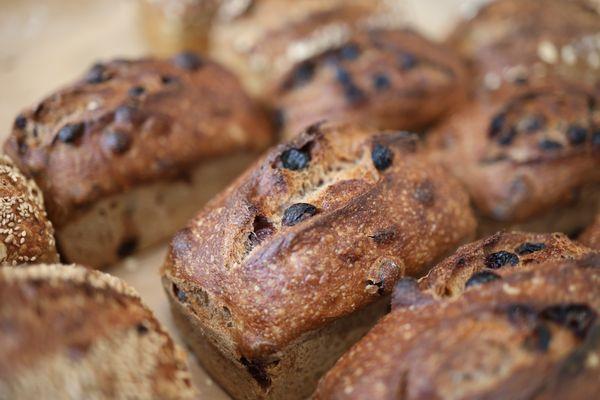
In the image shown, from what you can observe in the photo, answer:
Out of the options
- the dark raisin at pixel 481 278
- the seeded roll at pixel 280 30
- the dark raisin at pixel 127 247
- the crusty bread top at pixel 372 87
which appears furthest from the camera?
the seeded roll at pixel 280 30

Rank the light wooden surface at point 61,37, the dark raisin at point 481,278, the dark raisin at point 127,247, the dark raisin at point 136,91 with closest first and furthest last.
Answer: the dark raisin at point 481,278 → the dark raisin at point 136,91 → the dark raisin at point 127,247 → the light wooden surface at point 61,37

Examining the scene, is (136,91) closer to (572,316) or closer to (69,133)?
(69,133)

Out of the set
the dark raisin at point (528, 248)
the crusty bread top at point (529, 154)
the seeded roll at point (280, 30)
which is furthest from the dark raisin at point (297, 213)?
the seeded roll at point (280, 30)

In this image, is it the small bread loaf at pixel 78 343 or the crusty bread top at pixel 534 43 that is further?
the crusty bread top at pixel 534 43

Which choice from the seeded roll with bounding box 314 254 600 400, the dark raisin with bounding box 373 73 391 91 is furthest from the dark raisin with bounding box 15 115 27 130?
the seeded roll with bounding box 314 254 600 400

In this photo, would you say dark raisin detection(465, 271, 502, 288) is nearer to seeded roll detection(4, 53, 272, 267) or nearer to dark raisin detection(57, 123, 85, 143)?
seeded roll detection(4, 53, 272, 267)

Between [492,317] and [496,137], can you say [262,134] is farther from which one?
[492,317]

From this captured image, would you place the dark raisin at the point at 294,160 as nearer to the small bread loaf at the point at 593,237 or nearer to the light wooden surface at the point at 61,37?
the small bread loaf at the point at 593,237

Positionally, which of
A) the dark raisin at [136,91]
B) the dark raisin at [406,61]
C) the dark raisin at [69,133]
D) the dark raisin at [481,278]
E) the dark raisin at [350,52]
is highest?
the dark raisin at [136,91]
